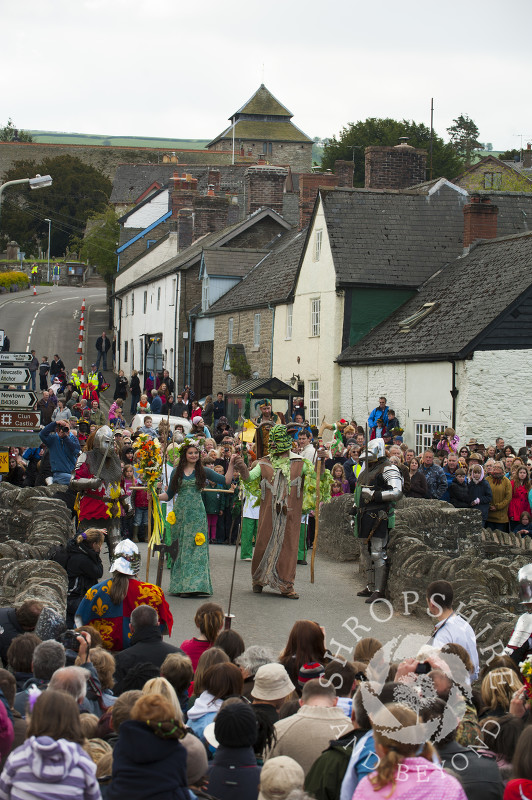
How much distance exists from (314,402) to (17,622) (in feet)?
89.3

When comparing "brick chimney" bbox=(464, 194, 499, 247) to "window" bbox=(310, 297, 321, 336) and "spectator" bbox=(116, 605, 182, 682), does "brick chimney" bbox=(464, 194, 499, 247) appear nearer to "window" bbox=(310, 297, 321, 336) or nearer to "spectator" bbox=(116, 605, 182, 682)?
"window" bbox=(310, 297, 321, 336)

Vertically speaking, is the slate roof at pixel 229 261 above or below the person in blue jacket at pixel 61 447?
above

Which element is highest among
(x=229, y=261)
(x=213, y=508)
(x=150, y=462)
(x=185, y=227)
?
(x=185, y=227)

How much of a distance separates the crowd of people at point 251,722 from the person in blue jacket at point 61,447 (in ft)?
35.6

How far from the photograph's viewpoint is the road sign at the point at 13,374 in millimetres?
→ 19109

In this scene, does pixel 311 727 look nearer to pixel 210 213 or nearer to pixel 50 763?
pixel 50 763

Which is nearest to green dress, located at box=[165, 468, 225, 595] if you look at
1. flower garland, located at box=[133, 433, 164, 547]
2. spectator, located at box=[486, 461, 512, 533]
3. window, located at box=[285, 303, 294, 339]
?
flower garland, located at box=[133, 433, 164, 547]

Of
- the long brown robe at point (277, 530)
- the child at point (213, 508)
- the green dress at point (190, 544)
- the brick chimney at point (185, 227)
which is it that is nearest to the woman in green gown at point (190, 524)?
the green dress at point (190, 544)

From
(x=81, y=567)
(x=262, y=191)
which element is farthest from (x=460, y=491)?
(x=262, y=191)

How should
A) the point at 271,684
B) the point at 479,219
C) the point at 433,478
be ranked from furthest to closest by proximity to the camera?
the point at 479,219 → the point at 433,478 → the point at 271,684

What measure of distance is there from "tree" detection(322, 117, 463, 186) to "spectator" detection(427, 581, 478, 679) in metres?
66.5

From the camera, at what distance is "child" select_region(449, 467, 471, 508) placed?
1869cm

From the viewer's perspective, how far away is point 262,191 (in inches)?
1932

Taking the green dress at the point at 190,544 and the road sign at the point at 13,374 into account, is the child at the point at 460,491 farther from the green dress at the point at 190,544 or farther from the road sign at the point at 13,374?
the road sign at the point at 13,374
